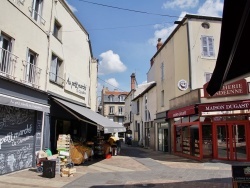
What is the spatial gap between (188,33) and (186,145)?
7.76m

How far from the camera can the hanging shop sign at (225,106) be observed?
582 inches

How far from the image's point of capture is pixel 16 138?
444 inches

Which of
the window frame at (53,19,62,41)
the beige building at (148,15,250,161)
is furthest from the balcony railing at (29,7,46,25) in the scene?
the beige building at (148,15,250,161)

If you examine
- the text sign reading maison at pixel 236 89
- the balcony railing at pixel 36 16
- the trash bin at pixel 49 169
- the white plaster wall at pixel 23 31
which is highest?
the balcony railing at pixel 36 16

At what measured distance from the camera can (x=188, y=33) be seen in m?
18.9

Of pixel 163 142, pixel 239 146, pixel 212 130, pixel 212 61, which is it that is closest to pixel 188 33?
pixel 212 61

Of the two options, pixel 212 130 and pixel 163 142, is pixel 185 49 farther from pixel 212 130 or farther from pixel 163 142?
pixel 163 142

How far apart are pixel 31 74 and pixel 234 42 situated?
10740 mm

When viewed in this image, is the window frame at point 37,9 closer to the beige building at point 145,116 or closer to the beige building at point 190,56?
the beige building at point 190,56

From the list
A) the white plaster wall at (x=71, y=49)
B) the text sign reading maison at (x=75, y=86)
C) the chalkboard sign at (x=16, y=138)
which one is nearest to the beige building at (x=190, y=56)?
the white plaster wall at (x=71, y=49)

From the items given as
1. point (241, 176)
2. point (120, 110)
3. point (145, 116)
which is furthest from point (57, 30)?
point (120, 110)

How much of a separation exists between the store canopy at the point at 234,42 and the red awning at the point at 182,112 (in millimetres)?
11313

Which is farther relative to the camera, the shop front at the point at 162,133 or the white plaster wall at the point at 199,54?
the shop front at the point at 162,133

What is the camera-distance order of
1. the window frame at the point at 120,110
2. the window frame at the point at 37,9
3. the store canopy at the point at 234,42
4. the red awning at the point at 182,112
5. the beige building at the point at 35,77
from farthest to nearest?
the window frame at the point at 120,110 → the red awning at the point at 182,112 → the window frame at the point at 37,9 → the beige building at the point at 35,77 → the store canopy at the point at 234,42
